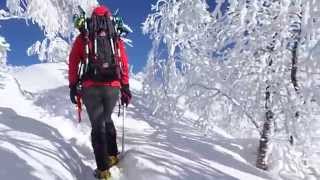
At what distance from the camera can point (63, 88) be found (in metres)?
13.9

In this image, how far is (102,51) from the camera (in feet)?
21.2

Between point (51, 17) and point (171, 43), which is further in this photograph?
point (51, 17)

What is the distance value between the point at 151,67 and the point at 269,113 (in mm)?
2860

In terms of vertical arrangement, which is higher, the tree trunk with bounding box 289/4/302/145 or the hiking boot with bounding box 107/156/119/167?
the tree trunk with bounding box 289/4/302/145

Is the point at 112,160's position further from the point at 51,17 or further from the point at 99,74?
the point at 51,17

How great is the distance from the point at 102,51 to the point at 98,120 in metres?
0.90

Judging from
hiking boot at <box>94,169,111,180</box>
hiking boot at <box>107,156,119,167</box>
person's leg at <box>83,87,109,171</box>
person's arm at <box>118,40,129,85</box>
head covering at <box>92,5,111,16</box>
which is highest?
head covering at <box>92,5,111,16</box>

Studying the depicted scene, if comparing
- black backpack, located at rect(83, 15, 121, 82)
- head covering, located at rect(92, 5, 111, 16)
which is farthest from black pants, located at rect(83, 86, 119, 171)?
head covering, located at rect(92, 5, 111, 16)

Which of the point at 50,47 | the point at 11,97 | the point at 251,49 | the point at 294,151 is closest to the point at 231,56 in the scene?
the point at 251,49

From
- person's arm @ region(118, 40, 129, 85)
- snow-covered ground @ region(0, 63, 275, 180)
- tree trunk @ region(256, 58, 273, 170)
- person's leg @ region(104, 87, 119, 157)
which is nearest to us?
snow-covered ground @ region(0, 63, 275, 180)

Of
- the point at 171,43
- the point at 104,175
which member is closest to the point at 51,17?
the point at 171,43

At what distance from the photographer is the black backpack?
6.42 meters

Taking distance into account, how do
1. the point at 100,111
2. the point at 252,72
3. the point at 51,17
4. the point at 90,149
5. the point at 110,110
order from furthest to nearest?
the point at 51,17, the point at 252,72, the point at 90,149, the point at 110,110, the point at 100,111

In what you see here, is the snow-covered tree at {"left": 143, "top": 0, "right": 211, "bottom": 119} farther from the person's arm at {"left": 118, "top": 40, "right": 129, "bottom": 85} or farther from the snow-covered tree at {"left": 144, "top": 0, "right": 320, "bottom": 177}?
the person's arm at {"left": 118, "top": 40, "right": 129, "bottom": 85}
